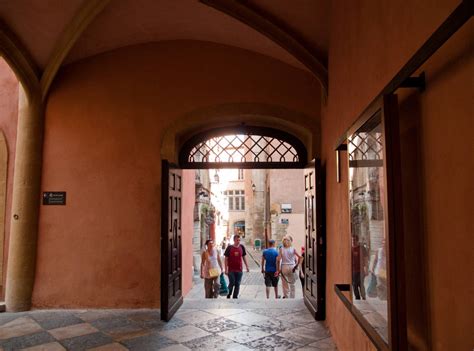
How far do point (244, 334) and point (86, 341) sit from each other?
1780mm

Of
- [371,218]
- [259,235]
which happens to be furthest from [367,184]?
[259,235]

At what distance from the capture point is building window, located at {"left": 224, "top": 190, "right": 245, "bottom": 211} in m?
37.8

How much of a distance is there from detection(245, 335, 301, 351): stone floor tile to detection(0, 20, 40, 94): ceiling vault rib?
15.7ft

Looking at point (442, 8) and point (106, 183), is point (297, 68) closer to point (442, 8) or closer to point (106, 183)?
point (106, 183)

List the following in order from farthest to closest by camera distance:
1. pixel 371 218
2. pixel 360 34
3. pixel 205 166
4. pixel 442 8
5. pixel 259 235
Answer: pixel 259 235, pixel 205 166, pixel 360 34, pixel 371 218, pixel 442 8

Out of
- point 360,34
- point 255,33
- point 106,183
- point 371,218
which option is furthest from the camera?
point 106,183

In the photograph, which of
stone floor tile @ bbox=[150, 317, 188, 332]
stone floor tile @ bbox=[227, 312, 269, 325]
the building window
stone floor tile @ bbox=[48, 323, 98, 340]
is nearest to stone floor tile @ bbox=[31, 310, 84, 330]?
stone floor tile @ bbox=[48, 323, 98, 340]

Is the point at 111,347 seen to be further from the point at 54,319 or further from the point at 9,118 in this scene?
the point at 9,118

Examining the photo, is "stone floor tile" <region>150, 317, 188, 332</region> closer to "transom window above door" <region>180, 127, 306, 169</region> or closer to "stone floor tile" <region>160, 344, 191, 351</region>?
"stone floor tile" <region>160, 344, 191, 351</region>

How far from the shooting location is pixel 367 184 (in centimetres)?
252

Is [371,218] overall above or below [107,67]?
below

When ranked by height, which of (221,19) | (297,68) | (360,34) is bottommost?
(360,34)

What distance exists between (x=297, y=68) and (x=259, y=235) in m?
24.1

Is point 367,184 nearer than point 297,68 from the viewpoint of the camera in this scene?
Yes
